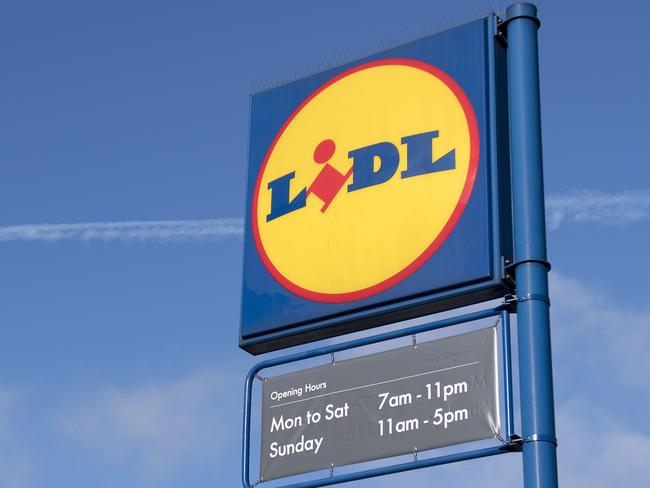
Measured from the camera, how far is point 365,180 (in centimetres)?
880

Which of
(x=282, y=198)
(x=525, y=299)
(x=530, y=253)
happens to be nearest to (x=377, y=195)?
(x=282, y=198)

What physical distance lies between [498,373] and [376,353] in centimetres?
A: 107

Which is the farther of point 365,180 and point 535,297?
point 365,180

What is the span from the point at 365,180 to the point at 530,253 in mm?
1636

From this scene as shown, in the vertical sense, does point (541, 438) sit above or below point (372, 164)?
below

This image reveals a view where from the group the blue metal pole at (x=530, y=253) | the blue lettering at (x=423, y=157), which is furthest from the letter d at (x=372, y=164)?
the blue metal pole at (x=530, y=253)

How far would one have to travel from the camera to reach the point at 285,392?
841 cm

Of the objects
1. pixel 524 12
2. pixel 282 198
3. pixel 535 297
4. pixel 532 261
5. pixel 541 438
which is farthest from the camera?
pixel 282 198

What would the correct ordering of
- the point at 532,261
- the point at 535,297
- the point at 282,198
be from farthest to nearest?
the point at 282,198
the point at 532,261
the point at 535,297

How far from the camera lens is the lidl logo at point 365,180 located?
8.38 meters

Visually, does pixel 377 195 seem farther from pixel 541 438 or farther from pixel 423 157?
pixel 541 438

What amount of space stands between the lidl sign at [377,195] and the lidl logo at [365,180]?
1 centimetres

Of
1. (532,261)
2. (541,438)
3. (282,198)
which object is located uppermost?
(282,198)

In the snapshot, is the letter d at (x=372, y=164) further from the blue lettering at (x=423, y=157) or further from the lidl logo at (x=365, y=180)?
the blue lettering at (x=423, y=157)
